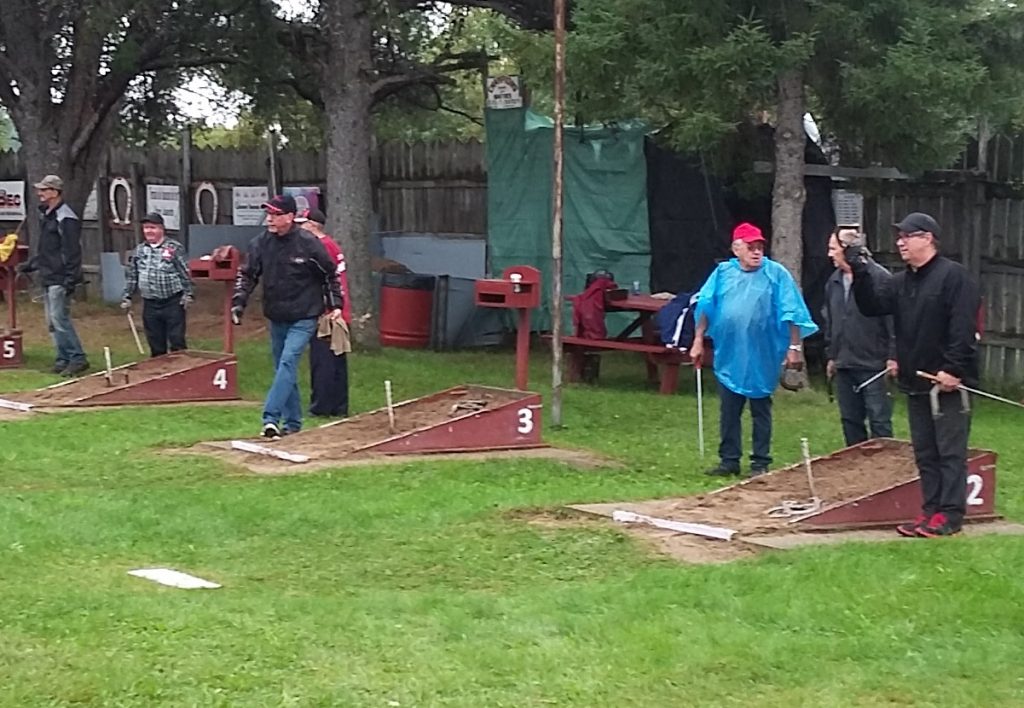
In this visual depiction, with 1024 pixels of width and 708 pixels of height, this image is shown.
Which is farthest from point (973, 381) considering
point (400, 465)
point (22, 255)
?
point (22, 255)

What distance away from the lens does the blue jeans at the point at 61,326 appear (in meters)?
16.4

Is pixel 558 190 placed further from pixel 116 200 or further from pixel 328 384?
pixel 116 200

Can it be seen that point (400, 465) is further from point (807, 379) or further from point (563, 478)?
point (807, 379)

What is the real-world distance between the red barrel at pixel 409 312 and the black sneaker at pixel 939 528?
12.0 meters

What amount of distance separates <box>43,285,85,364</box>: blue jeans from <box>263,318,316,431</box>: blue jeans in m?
4.08

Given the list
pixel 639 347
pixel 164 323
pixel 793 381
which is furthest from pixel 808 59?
pixel 164 323

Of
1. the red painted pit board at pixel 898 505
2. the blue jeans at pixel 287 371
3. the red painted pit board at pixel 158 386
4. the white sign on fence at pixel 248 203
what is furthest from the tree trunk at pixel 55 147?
the red painted pit board at pixel 898 505

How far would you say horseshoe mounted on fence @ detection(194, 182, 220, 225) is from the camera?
2514 cm

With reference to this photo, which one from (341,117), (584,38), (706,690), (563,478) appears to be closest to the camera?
(706,690)

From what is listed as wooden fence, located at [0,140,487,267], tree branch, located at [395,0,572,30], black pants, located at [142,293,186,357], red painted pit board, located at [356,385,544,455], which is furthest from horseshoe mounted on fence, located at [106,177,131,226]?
red painted pit board, located at [356,385,544,455]

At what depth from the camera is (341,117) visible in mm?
18922

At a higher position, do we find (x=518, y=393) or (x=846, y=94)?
(x=846, y=94)

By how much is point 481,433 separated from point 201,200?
14.1 metres

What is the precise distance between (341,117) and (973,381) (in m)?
11.0
